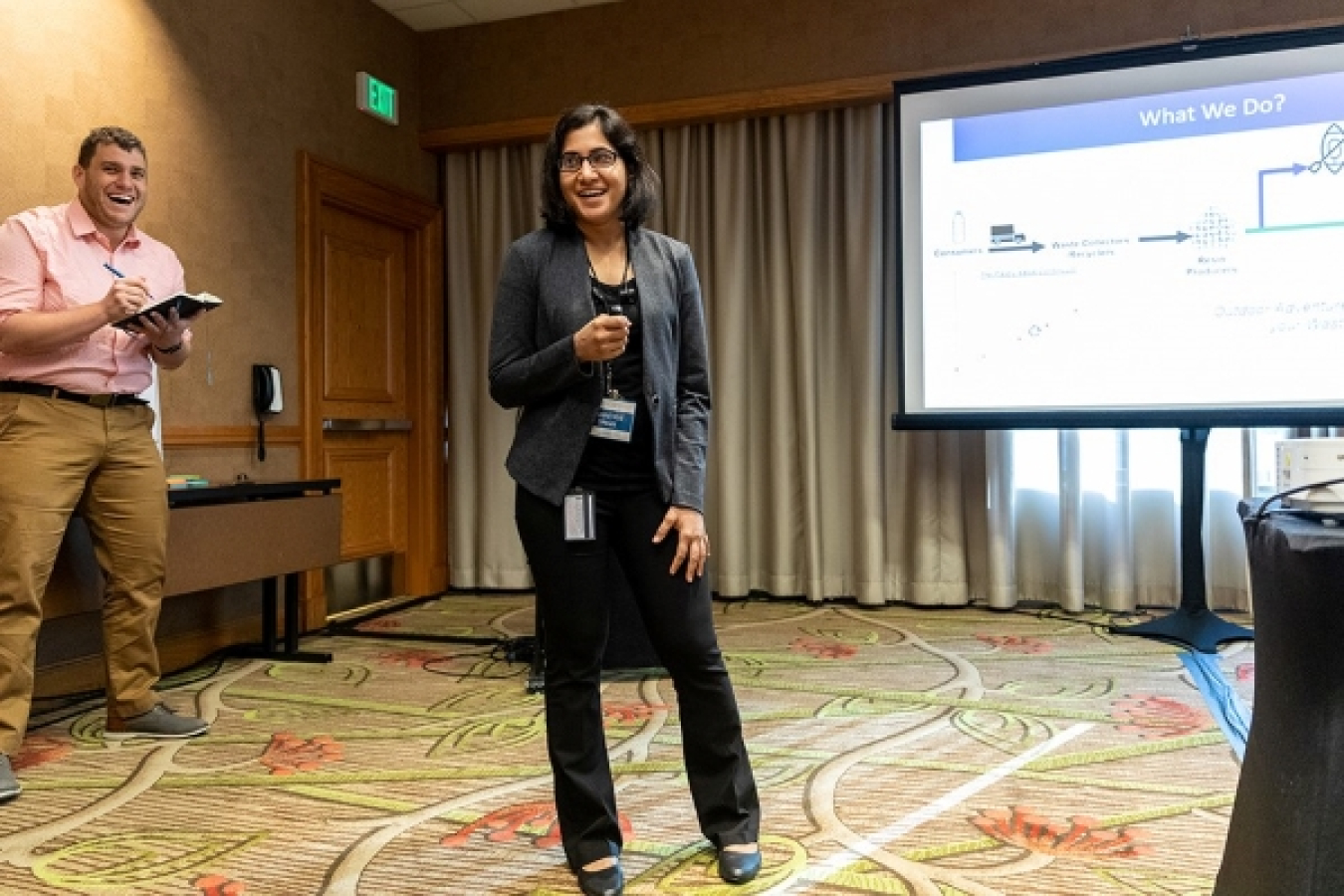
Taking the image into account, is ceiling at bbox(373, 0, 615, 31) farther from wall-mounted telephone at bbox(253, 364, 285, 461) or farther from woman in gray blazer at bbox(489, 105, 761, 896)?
woman in gray blazer at bbox(489, 105, 761, 896)

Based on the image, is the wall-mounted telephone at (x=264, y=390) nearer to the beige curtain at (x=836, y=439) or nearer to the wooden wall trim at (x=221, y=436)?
the wooden wall trim at (x=221, y=436)

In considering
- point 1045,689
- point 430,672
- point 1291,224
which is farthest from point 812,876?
point 1291,224

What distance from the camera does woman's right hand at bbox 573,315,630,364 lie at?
142 cm

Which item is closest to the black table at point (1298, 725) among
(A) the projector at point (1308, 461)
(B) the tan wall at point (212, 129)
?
(A) the projector at point (1308, 461)

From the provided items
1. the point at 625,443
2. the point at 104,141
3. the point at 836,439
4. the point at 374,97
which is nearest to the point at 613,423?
the point at 625,443

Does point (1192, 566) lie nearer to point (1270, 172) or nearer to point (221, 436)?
point (1270, 172)

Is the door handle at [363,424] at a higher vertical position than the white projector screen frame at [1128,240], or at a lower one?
lower

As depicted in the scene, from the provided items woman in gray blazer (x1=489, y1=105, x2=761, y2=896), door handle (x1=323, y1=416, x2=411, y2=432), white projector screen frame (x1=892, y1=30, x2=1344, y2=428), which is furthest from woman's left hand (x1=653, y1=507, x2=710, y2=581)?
door handle (x1=323, y1=416, x2=411, y2=432)

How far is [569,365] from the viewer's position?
1475 millimetres

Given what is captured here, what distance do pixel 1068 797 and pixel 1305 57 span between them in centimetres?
264

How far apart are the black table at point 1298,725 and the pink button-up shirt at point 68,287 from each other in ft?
8.00

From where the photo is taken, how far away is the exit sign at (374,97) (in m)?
4.23

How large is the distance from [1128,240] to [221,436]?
328cm

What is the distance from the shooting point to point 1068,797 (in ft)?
6.46
